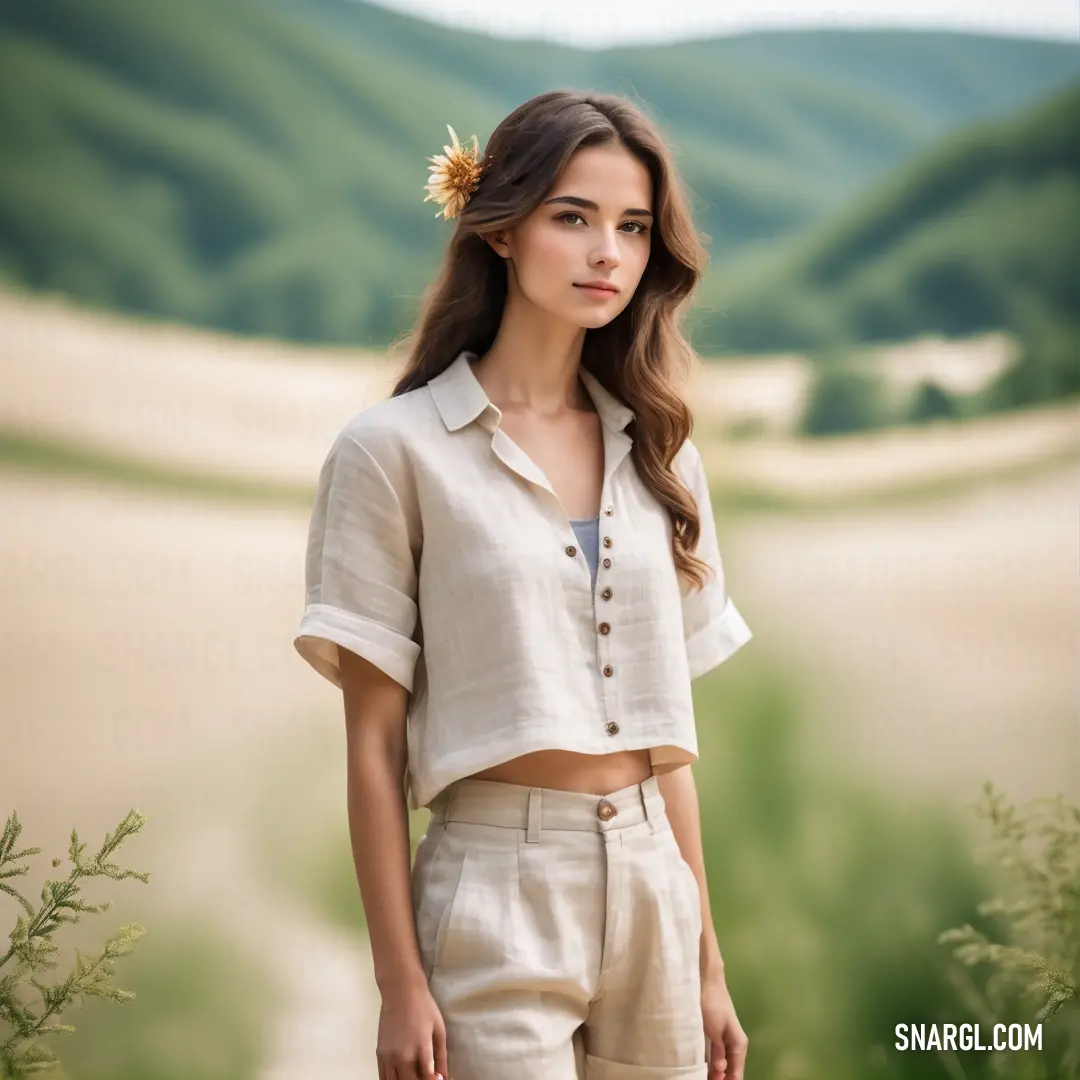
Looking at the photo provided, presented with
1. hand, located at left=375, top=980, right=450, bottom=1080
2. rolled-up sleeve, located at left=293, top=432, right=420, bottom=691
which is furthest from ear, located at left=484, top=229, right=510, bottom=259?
hand, located at left=375, top=980, right=450, bottom=1080

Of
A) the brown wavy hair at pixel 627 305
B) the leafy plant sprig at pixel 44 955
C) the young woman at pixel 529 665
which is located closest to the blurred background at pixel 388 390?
the leafy plant sprig at pixel 44 955

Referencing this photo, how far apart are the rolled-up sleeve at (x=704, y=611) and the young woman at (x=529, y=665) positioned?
82 millimetres

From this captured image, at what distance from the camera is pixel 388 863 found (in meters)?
1.75

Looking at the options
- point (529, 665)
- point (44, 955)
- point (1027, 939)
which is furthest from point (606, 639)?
point (1027, 939)

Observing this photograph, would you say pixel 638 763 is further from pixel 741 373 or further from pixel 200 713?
pixel 741 373

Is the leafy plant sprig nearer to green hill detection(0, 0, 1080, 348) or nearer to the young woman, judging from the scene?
the young woman

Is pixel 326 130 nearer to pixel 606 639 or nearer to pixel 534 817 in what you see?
pixel 606 639

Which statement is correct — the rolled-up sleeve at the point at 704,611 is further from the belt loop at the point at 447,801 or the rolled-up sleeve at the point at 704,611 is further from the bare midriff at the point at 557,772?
the belt loop at the point at 447,801

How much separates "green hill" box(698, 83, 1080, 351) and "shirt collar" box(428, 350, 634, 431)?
1.50 meters

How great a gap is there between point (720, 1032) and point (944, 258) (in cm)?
229

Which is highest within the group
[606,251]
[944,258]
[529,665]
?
[944,258]

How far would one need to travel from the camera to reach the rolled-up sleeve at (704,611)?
205 cm

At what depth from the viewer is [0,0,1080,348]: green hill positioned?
10.2ft

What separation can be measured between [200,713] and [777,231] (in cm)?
179
